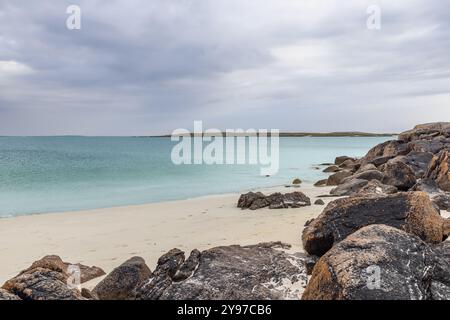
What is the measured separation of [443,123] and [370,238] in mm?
28678

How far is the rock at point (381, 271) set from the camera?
12.6 feet

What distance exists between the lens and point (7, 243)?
1063 centimetres

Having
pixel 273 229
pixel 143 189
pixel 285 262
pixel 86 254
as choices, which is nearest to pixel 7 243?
pixel 86 254

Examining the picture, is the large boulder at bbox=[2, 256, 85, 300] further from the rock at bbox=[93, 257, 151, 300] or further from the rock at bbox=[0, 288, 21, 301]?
the rock at bbox=[93, 257, 151, 300]

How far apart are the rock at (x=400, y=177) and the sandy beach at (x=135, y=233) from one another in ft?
13.3

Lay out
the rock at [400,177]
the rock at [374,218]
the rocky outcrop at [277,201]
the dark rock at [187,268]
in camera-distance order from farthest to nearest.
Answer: the rock at [400,177], the rocky outcrop at [277,201], the rock at [374,218], the dark rock at [187,268]

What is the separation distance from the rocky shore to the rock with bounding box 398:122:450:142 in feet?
74.7

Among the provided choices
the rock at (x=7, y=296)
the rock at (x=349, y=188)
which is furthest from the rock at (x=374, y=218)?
the rock at (x=349, y=188)

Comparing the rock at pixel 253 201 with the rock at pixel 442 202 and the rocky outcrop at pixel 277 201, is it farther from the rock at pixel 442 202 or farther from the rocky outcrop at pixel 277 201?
the rock at pixel 442 202

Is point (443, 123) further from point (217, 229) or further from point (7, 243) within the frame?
point (7, 243)

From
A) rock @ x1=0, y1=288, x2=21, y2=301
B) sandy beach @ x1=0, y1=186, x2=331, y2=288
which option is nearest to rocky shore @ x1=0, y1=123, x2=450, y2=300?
rock @ x1=0, y1=288, x2=21, y2=301

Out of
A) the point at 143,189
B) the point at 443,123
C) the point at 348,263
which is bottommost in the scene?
the point at 143,189

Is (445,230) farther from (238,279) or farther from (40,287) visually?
(40,287)
